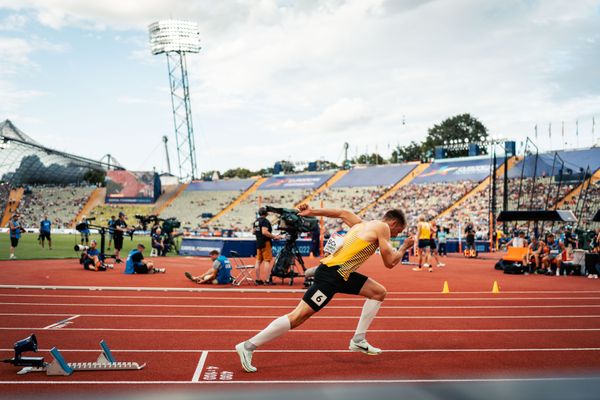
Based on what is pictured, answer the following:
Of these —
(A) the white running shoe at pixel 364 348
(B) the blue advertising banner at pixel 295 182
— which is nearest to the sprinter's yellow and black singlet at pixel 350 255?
(A) the white running shoe at pixel 364 348

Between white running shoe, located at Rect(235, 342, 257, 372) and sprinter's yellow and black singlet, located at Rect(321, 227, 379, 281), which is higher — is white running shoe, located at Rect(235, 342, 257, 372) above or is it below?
below

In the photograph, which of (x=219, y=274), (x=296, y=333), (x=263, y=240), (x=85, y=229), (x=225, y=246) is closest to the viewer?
(x=296, y=333)

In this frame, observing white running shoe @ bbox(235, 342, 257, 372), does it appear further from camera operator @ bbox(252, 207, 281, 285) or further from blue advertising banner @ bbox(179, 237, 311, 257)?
blue advertising banner @ bbox(179, 237, 311, 257)

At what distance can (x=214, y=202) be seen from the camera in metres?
69.5

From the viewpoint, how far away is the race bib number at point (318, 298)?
5.71 meters

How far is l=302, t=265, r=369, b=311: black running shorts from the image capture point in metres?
5.71

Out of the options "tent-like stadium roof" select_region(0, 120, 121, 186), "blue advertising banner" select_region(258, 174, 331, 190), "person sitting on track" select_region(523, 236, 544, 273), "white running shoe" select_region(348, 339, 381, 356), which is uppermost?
"tent-like stadium roof" select_region(0, 120, 121, 186)

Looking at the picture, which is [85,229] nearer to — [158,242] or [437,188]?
[158,242]

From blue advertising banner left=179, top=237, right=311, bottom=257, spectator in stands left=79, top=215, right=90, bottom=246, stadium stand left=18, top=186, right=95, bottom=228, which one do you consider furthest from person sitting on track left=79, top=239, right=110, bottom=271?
stadium stand left=18, top=186, right=95, bottom=228

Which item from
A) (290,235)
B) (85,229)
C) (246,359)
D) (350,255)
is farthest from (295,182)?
(246,359)

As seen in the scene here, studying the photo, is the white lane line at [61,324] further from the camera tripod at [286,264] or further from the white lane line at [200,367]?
the camera tripod at [286,264]

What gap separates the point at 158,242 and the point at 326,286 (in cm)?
2007

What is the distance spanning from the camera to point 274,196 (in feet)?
218

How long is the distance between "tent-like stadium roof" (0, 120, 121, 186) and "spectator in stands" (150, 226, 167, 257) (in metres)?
69.9
